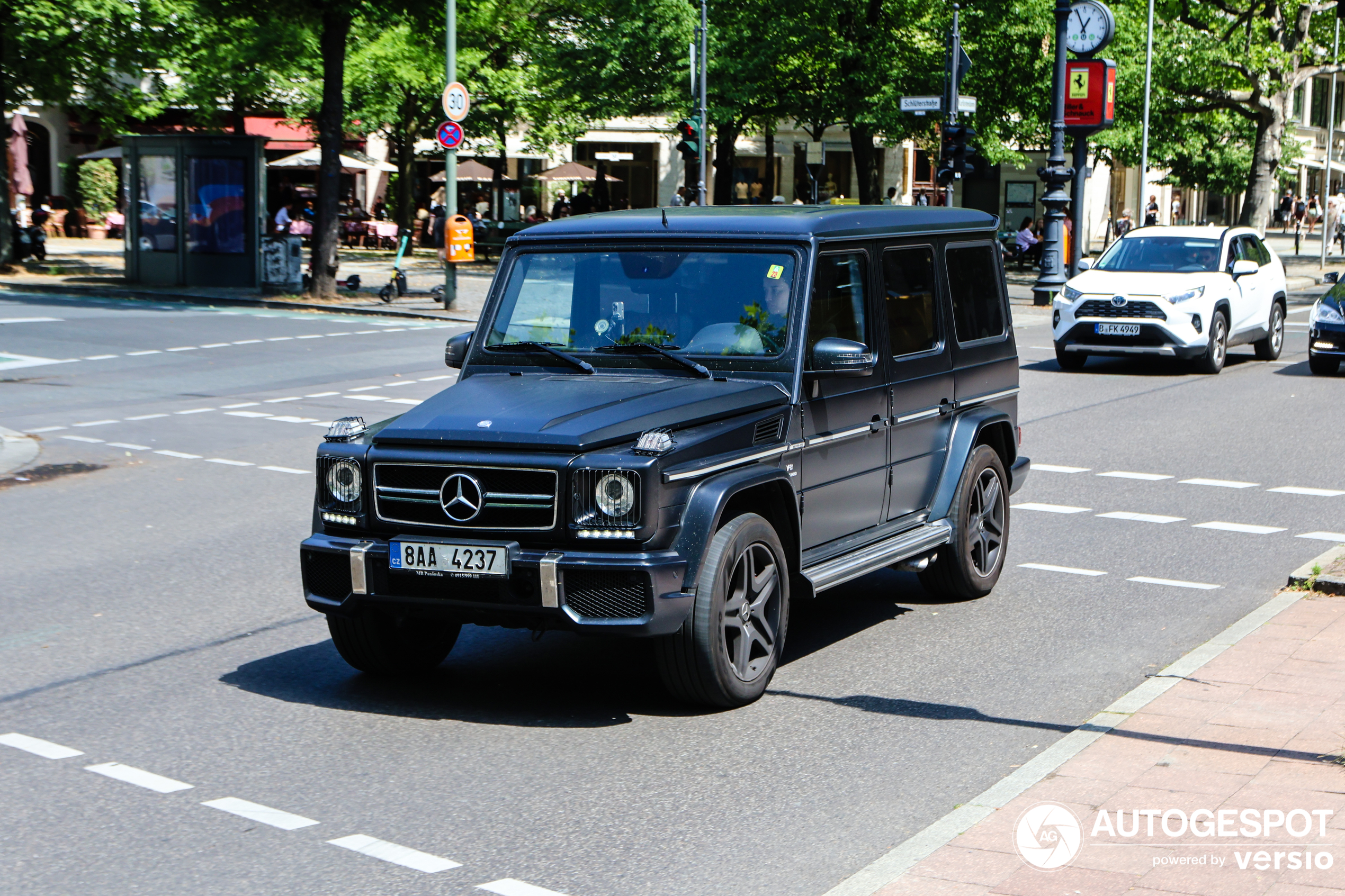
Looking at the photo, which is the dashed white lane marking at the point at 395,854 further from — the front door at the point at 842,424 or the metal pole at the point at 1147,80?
the metal pole at the point at 1147,80

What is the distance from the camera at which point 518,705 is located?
606 centimetres

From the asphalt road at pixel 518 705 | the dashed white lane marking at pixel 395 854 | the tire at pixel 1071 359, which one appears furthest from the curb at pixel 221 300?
the dashed white lane marking at pixel 395 854

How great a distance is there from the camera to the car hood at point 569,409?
5.58 m

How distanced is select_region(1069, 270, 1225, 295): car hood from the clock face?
31.9ft

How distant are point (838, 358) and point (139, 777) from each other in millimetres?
3025

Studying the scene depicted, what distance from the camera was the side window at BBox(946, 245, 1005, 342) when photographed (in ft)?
25.6

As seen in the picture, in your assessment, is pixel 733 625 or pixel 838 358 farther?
pixel 838 358

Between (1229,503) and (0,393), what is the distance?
12.5m

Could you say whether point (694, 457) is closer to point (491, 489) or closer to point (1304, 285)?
point (491, 489)

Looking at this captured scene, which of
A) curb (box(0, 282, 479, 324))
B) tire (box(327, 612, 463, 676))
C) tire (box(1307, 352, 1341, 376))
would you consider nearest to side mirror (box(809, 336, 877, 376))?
tire (box(327, 612, 463, 676))

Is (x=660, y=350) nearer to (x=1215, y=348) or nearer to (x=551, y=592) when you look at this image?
(x=551, y=592)

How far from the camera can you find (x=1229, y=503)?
10641 millimetres

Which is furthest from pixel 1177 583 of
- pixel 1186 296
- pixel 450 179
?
pixel 450 179

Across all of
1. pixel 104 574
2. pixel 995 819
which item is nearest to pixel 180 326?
pixel 104 574
